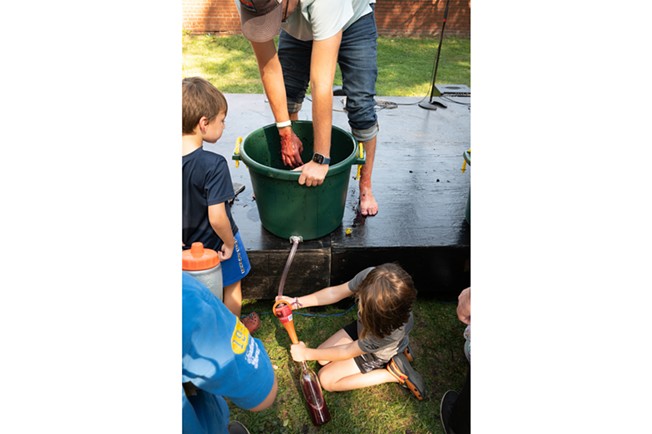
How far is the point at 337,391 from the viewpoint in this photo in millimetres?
2076

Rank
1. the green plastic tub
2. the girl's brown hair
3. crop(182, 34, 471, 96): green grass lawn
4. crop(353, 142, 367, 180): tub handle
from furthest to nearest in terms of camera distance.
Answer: crop(182, 34, 471, 96): green grass lawn < crop(353, 142, 367, 180): tub handle < the green plastic tub < the girl's brown hair

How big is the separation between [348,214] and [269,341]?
835 millimetres

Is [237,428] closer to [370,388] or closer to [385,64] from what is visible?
[370,388]

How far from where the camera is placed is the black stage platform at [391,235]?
2.37 m

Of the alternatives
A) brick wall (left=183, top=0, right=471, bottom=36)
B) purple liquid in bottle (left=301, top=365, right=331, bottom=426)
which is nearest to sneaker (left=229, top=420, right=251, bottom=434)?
purple liquid in bottle (left=301, top=365, right=331, bottom=426)

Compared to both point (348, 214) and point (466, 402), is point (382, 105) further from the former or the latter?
point (466, 402)

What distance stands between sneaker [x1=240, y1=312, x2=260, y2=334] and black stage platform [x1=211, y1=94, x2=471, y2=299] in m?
0.12

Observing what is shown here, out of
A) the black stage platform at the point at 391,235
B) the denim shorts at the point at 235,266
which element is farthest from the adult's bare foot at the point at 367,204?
the denim shorts at the point at 235,266

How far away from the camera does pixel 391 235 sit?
2.48 metres

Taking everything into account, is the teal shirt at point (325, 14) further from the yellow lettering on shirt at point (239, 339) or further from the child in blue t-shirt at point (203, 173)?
the yellow lettering on shirt at point (239, 339)

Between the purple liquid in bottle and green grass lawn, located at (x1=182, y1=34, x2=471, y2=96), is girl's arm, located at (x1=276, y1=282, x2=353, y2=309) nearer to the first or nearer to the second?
the purple liquid in bottle

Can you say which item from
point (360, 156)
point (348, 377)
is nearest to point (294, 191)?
point (360, 156)

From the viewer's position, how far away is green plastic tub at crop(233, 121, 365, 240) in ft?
7.07
